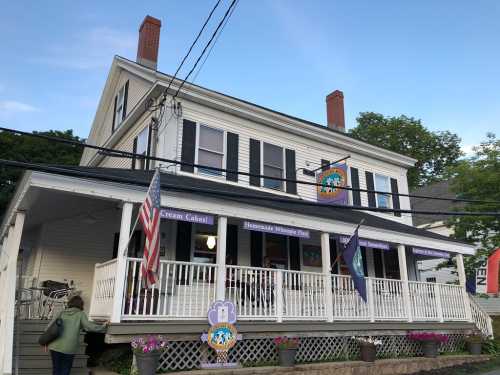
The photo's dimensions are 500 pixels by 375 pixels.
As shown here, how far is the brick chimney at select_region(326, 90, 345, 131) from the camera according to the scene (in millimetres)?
20641

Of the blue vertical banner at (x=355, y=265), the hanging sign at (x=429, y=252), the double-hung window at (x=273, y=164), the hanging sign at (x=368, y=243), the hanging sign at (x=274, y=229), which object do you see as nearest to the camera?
the hanging sign at (x=274, y=229)

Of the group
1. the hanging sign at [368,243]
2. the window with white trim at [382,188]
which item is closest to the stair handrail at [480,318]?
the hanging sign at [368,243]

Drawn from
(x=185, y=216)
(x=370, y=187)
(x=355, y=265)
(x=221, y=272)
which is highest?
(x=370, y=187)

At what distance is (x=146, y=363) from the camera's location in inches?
303

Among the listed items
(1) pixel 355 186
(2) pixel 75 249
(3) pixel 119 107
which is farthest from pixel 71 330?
(1) pixel 355 186

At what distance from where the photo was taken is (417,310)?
13.1 meters

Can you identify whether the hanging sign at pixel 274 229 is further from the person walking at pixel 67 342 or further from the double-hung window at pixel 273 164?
the person walking at pixel 67 342

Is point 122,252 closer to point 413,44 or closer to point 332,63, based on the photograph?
point 332,63

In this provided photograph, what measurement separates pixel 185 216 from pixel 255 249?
3.95 metres

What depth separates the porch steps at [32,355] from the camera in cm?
777

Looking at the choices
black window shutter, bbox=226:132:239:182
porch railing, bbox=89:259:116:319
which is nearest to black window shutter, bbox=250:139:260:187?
black window shutter, bbox=226:132:239:182

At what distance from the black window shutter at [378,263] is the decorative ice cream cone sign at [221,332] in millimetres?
8562

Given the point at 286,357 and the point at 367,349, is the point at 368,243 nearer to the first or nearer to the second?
the point at 367,349

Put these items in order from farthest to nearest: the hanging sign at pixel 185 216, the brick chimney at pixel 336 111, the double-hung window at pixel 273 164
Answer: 1. the brick chimney at pixel 336 111
2. the double-hung window at pixel 273 164
3. the hanging sign at pixel 185 216
